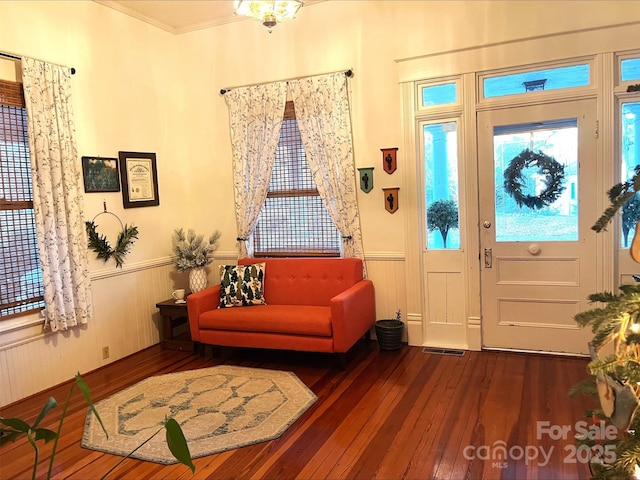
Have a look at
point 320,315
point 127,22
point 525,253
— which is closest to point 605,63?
point 525,253

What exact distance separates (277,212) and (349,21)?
198 centimetres

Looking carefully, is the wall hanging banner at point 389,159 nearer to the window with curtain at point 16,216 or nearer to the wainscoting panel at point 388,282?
the wainscoting panel at point 388,282

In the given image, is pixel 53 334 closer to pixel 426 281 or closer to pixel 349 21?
pixel 426 281

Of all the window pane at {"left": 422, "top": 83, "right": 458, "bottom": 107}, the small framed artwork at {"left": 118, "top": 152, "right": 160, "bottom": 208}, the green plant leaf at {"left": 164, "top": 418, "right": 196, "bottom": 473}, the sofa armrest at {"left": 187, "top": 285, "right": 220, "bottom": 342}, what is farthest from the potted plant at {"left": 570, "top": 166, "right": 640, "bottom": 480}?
the small framed artwork at {"left": 118, "top": 152, "right": 160, "bottom": 208}

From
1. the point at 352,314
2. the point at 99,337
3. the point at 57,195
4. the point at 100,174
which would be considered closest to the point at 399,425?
the point at 352,314

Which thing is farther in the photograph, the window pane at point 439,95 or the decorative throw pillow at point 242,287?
the decorative throw pillow at point 242,287

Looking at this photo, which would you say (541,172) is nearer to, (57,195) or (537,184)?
(537,184)

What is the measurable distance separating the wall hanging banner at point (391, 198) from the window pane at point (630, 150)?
181cm

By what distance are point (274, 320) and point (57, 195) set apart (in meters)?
2.01

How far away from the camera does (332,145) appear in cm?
465

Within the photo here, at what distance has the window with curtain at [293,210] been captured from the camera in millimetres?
4875

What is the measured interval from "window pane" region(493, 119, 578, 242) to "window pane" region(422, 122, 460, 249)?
358 mm

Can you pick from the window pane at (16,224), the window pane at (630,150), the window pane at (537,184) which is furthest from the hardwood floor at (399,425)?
the window pane at (630,150)

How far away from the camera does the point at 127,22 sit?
4.70 m
